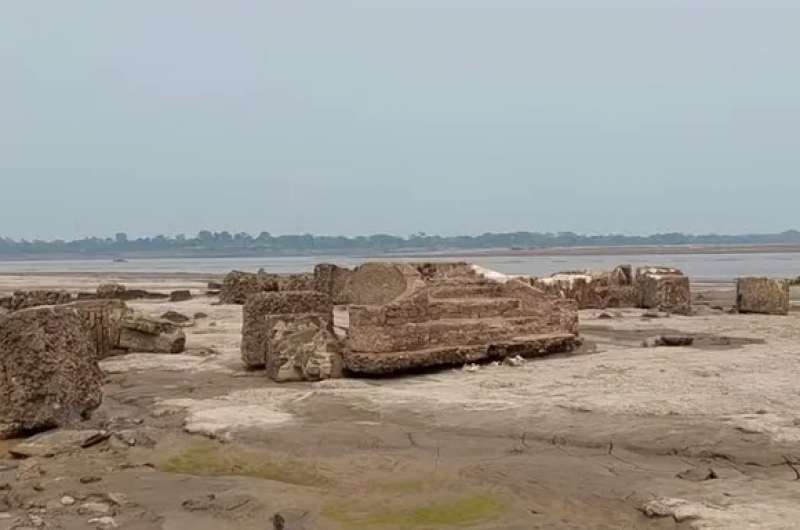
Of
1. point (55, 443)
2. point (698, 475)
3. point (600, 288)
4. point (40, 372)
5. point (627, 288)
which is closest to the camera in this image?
point (698, 475)

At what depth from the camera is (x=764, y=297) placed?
17969 millimetres

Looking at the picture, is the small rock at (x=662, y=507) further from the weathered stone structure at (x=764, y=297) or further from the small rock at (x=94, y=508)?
the weathered stone structure at (x=764, y=297)

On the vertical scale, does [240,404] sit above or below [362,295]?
below

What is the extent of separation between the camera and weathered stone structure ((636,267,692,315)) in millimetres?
19472

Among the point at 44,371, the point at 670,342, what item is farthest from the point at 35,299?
the point at 670,342

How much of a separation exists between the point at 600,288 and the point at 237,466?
15287mm

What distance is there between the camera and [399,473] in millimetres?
6117

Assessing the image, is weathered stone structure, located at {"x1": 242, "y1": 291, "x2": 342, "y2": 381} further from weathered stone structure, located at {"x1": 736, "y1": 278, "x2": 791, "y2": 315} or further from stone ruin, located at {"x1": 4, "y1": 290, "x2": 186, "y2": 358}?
weathered stone structure, located at {"x1": 736, "y1": 278, "x2": 791, "y2": 315}

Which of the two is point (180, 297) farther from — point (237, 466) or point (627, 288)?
point (237, 466)

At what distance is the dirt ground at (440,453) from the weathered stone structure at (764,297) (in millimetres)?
7768

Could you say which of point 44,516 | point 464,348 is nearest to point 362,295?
point 464,348

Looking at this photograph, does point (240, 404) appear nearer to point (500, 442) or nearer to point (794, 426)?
point (500, 442)

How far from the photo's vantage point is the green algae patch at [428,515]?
Answer: 511cm

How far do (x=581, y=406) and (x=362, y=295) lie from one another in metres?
4.81
